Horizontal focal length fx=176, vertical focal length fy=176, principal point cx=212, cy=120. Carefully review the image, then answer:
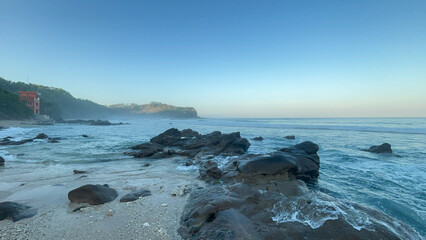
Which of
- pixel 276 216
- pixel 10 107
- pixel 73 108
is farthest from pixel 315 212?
pixel 73 108

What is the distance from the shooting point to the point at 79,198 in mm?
5562

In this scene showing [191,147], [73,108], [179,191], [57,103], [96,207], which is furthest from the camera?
[73,108]

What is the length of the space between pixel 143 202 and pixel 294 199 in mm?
4696

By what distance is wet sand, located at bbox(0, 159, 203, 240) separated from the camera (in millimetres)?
4047

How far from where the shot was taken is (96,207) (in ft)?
17.2

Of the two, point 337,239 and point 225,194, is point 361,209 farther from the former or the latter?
point 225,194

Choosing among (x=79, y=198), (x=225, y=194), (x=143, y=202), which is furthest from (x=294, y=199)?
(x=79, y=198)

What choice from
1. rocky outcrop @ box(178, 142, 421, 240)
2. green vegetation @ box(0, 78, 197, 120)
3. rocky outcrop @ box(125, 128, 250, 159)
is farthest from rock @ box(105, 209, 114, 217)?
green vegetation @ box(0, 78, 197, 120)

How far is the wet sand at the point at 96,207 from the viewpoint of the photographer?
4.05 metres

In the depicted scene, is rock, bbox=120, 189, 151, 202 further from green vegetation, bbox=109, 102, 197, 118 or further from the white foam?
green vegetation, bbox=109, 102, 197, 118

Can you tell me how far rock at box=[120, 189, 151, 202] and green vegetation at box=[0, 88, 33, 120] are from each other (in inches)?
2512

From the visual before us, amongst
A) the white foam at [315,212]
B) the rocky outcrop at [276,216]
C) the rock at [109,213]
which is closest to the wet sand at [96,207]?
the rock at [109,213]

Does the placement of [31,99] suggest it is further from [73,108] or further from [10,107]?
[73,108]

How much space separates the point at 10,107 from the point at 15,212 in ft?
214
